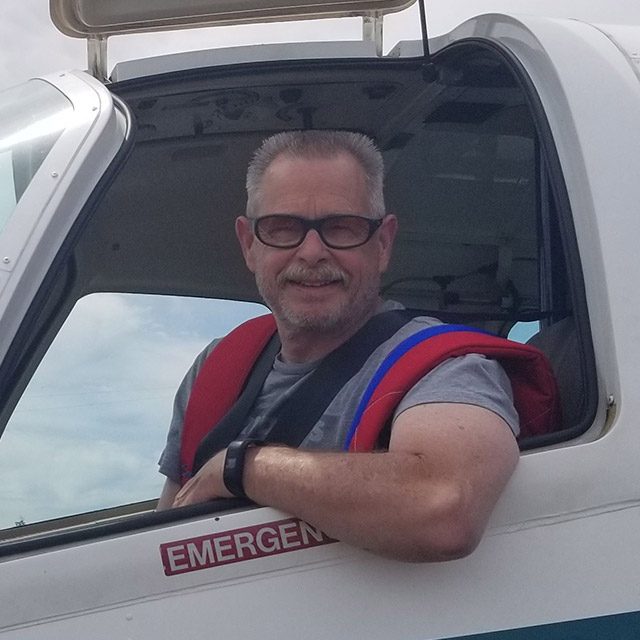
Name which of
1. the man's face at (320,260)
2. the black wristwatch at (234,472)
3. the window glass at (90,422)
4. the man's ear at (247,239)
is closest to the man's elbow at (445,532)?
the black wristwatch at (234,472)

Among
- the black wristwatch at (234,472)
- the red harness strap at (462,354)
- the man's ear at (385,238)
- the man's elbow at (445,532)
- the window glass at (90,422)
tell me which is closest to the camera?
the man's elbow at (445,532)

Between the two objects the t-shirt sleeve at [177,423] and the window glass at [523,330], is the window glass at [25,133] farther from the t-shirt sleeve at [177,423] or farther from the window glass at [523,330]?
the window glass at [523,330]

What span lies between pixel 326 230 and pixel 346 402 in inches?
13.8

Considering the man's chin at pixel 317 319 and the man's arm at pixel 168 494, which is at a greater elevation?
the man's chin at pixel 317 319

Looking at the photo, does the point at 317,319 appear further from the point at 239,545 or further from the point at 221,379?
the point at 239,545

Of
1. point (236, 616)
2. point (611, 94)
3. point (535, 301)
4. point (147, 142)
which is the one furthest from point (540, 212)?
point (236, 616)

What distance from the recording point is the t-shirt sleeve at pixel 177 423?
178 centimetres

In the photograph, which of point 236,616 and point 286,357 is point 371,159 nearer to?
point 286,357

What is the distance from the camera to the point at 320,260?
6.29ft

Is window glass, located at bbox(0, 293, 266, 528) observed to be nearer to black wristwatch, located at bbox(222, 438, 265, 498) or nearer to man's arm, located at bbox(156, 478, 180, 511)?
man's arm, located at bbox(156, 478, 180, 511)

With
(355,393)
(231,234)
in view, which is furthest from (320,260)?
(231,234)

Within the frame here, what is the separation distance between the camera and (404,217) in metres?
2.86

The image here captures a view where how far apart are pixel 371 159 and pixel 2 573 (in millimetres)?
1148

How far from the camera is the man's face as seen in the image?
1.93 metres
